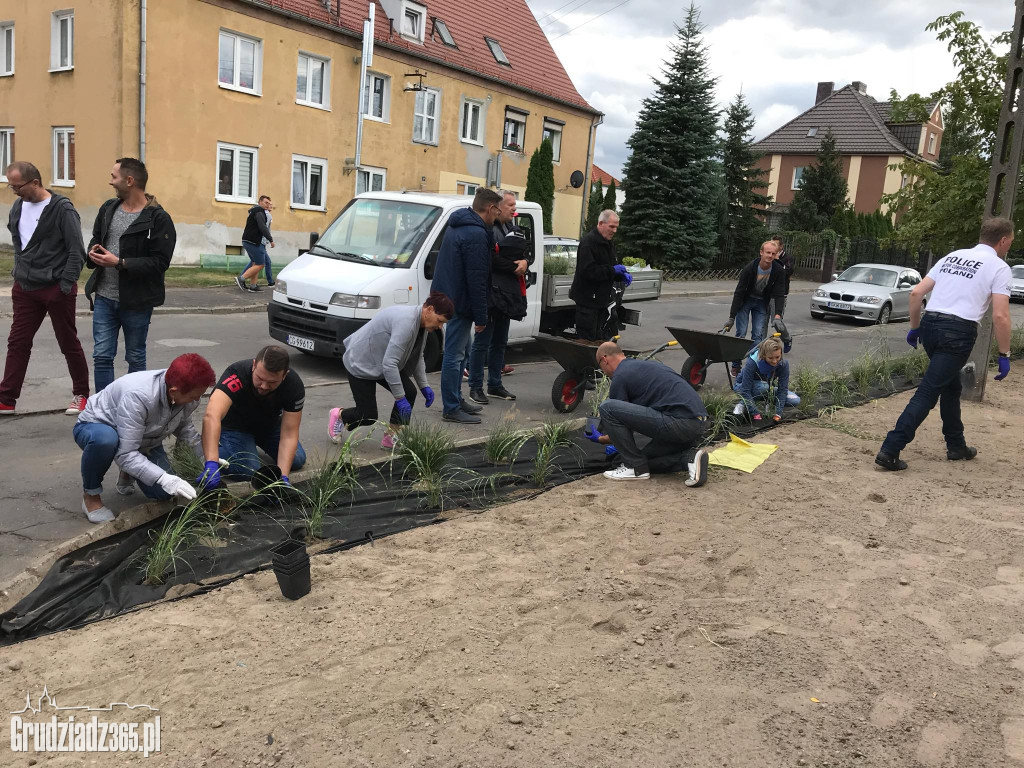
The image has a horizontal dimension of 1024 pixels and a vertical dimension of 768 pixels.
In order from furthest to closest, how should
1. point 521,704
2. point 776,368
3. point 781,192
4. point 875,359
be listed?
1. point 781,192
2. point 875,359
3. point 776,368
4. point 521,704

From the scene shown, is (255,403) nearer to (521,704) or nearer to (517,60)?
(521,704)

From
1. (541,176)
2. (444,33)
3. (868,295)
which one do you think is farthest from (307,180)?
(868,295)

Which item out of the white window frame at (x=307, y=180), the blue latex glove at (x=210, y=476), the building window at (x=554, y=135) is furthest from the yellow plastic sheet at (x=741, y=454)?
the building window at (x=554, y=135)

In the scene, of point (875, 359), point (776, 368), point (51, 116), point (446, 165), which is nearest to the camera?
point (776, 368)

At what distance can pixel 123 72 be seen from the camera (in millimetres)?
19125

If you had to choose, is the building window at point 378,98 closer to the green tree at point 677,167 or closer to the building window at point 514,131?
the building window at point 514,131

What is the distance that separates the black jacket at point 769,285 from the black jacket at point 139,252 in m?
6.06

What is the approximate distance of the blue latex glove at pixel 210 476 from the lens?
4.71 metres

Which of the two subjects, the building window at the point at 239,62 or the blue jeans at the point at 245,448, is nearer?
the blue jeans at the point at 245,448

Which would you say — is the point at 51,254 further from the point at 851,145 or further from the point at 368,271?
the point at 851,145

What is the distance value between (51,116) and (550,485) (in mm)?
20570

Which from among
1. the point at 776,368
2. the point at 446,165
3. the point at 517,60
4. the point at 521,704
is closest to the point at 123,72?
the point at 446,165

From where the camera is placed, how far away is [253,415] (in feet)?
17.6

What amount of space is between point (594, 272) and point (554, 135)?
24.1m
